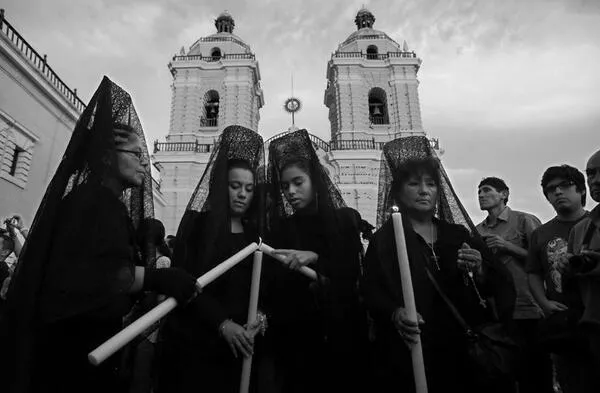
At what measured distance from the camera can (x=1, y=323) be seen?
1486mm

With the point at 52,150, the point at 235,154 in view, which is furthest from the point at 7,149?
the point at 235,154

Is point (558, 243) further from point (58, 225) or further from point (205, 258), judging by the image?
point (58, 225)

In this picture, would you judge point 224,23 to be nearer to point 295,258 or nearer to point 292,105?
point 292,105

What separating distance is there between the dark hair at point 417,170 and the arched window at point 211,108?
2061 centimetres

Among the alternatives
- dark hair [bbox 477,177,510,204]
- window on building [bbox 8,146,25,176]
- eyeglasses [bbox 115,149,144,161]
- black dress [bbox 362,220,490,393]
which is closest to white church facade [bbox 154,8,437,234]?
window on building [bbox 8,146,25,176]

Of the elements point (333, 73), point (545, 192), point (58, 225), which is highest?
point (333, 73)

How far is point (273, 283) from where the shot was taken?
224 centimetres

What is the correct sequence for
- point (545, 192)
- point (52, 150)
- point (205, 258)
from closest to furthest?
point (205, 258) < point (545, 192) < point (52, 150)

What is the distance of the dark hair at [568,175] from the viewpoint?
293cm

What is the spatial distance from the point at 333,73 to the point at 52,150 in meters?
15.9

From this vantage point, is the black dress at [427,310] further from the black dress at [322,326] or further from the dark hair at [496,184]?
the dark hair at [496,184]

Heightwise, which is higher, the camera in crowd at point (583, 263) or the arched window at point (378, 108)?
the arched window at point (378, 108)

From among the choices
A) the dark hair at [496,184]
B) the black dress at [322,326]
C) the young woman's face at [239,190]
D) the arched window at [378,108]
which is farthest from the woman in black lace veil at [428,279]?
the arched window at [378,108]

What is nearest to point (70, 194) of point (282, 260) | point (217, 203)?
point (217, 203)
